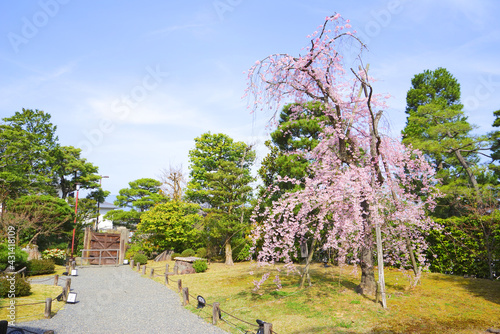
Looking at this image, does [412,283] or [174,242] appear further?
[174,242]

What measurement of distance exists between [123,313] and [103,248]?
51.9 ft

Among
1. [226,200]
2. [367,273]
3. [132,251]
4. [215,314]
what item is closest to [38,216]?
[132,251]

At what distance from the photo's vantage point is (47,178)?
25.7 meters

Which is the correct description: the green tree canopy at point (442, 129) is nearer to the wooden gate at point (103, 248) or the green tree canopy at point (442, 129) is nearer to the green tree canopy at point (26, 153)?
the wooden gate at point (103, 248)

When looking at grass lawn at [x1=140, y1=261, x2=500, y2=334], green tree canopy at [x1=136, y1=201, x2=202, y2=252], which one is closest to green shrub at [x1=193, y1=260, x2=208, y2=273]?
green tree canopy at [x1=136, y1=201, x2=202, y2=252]

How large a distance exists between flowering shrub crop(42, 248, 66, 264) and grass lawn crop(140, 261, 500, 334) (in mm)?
14329

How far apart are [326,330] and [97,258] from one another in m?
21.7

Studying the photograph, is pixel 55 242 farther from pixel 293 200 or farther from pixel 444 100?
pixel 444 100

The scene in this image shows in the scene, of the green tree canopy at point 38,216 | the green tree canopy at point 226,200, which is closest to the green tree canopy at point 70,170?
the green tree canopy at point 38,216

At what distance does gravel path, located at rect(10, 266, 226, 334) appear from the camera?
871cm

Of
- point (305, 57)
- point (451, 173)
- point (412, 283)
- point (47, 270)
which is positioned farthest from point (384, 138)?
point (47, 270)

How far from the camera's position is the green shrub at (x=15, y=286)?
10927 millimetres

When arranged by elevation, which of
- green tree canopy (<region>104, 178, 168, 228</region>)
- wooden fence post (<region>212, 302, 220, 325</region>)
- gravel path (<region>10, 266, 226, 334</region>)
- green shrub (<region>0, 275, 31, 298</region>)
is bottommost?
gravel path (<region>10, 266, 226, 334</region>)

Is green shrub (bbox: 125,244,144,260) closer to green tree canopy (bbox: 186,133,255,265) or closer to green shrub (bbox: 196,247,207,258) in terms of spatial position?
green shrub (bbox: 196,247,207,258)
